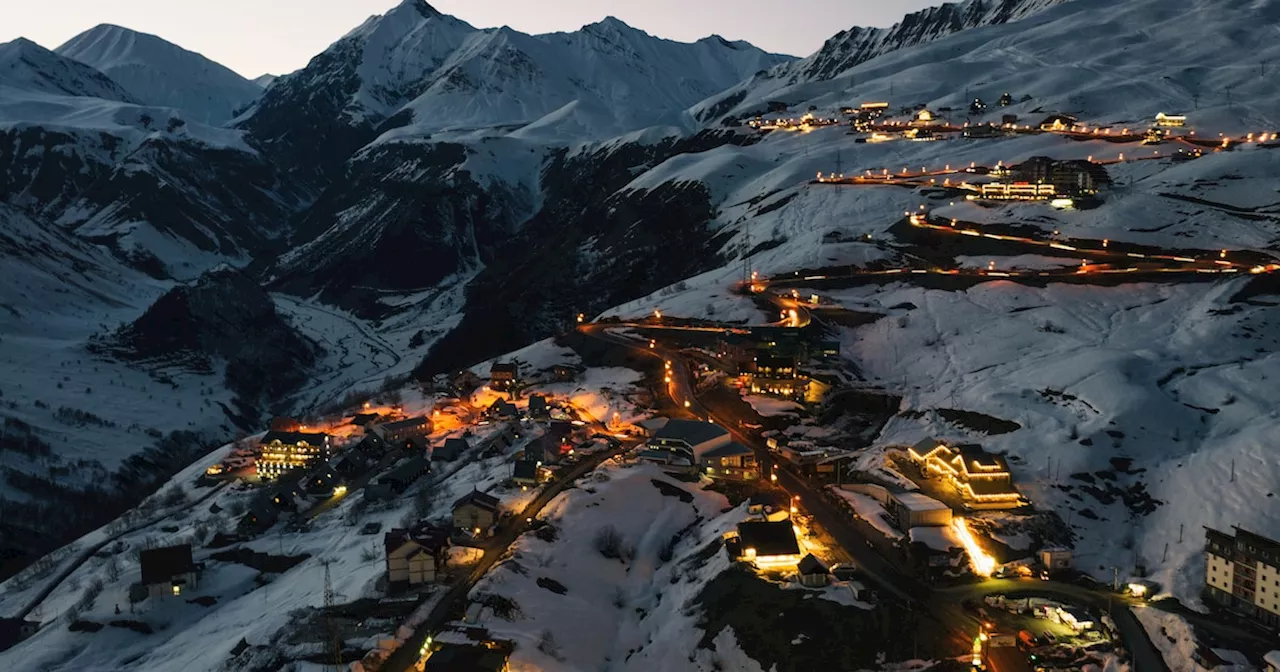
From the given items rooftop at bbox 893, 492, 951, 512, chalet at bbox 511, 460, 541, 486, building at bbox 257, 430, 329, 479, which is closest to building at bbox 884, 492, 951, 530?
rooftop at bbox 893, 492, 951, 512

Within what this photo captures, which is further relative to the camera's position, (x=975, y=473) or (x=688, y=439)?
(x=688, y=439)

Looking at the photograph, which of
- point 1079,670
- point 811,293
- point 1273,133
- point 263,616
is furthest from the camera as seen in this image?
point 1273,133

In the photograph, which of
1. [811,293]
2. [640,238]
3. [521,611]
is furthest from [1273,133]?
[521,611]

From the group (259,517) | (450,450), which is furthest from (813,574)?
(259,517)

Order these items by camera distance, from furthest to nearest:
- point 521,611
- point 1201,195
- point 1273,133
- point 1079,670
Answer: point 1273,133 → point 1201,195 → point 521,611 → point 1079,670

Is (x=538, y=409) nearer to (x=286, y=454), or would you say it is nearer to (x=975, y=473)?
(x=286, y=454)

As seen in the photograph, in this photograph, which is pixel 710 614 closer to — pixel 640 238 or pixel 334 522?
pixel 334 522

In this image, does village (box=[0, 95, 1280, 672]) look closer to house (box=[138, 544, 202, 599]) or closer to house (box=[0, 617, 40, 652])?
house (box=[138, 544, 202, 599])

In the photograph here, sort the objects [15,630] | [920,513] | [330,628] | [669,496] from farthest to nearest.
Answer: [669,496], [15,630], [920,513], [330,628]
